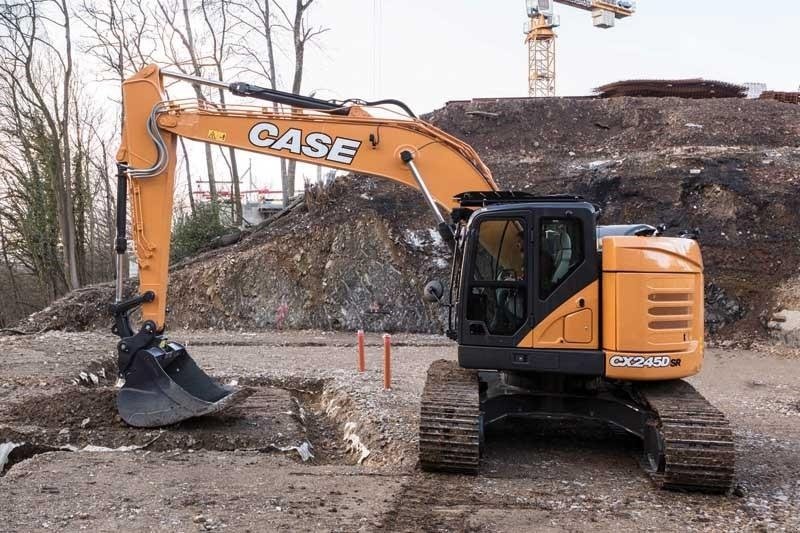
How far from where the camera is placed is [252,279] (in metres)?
17.0

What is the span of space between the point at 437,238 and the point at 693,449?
12247 millimetres

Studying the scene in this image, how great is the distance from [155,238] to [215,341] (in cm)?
788

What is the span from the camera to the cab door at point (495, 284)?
19.1ft

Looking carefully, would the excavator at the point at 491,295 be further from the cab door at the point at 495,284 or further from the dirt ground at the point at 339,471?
the dirt ground at the point at 339,471

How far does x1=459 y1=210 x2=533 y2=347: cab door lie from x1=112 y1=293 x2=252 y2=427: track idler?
113 inches

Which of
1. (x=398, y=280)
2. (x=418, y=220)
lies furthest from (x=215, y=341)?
(x=418, y=220)

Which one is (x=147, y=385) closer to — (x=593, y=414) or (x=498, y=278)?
(x=498, y=278)

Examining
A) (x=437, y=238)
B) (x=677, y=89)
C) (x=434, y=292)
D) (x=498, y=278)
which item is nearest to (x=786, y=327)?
(x=437, y=238)

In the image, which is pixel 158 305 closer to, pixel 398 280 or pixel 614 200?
pixel 398 280

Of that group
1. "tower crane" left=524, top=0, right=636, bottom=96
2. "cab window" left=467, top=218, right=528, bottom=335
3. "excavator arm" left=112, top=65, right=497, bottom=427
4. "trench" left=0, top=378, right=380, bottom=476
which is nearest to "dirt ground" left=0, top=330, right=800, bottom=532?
"trench" left=0, top=378, right=380, bottom=476

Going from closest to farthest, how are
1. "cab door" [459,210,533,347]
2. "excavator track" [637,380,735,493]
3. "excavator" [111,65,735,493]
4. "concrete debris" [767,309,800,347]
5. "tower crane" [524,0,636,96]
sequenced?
"excavator track" [637,380,735,493] → "excavator" [111,65,735,493] → "cab door" [459,210,533,347] → "concrete debris" [767,309,800,347] → "tower crane" [524,0,636,96]

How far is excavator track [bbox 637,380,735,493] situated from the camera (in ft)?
16.6

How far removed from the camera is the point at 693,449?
508 cm

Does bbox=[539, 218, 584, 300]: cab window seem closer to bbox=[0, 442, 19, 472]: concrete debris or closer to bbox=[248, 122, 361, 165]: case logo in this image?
bbox=[248, 122, 361, 165]: case logo
